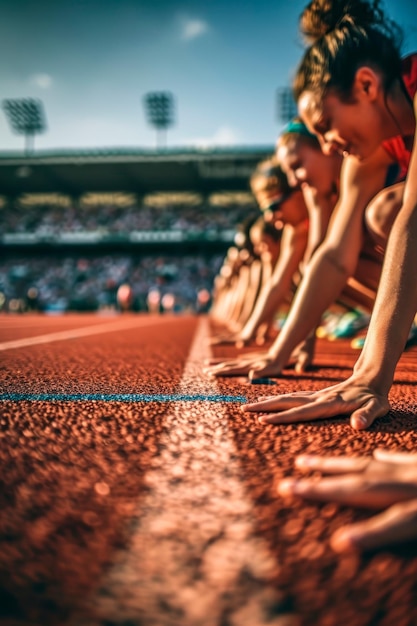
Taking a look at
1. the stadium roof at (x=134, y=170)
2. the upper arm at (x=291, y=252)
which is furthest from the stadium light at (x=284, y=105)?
the upper arm at (x=291, y=252)

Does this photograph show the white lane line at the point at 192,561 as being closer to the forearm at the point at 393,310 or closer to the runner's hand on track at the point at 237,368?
the forearm at the point at 393,310

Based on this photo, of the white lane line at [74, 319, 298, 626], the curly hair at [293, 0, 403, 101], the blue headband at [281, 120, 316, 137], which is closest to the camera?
the white lane line at [74, 319, 298, 626]

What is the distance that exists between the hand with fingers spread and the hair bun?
1433 millimetres

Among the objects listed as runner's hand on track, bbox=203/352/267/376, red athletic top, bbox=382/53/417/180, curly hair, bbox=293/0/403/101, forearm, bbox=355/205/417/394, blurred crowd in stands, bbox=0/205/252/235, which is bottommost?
runner's hand on track, bbox=203/352/267/376

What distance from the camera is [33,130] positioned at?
35438mm

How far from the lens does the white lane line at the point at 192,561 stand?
40 cm

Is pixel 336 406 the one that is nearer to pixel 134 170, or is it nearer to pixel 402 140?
pixel 402 140

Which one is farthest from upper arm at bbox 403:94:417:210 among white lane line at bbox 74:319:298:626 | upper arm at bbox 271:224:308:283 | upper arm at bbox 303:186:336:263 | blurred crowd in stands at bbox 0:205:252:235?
blurred crowd in stands at bbox 0:205:252:235

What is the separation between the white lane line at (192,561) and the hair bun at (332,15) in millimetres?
1498

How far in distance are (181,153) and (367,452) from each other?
28.1 metres

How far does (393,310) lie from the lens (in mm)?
1058

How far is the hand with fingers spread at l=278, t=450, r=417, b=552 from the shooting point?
0.50 meters

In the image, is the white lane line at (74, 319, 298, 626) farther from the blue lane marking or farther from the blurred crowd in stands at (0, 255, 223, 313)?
the blurred crowd in stands at (0, 255, 223, 313)

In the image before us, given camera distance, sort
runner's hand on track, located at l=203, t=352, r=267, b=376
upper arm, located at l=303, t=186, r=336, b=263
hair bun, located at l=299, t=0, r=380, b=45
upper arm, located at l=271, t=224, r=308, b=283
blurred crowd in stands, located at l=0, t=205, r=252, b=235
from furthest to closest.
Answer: blurred crowd in stands, located at l=0, t=205, r=252, b=235
upper arm, located at l=271, t=224, r=308, b=283
upper arm, located at l=303, t=186, r=336, b=263
runner's hand on track, located at l=203, t=352, r=267, b=376
hair bun, located at l=299, t=0, r=380, b=45
